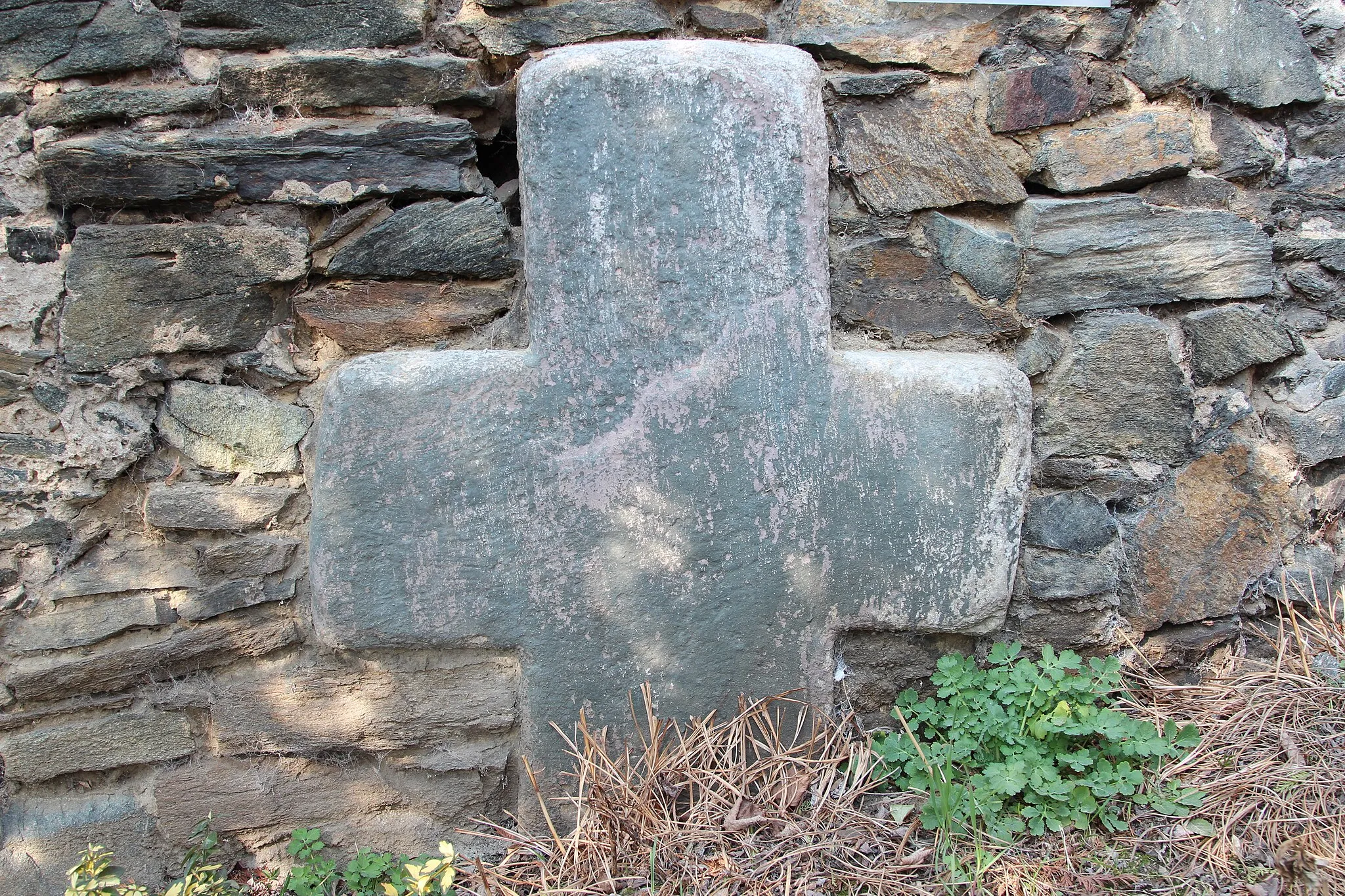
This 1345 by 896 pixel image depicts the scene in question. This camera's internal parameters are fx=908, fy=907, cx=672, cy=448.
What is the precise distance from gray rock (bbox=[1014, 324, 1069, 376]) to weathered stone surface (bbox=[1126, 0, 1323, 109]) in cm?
47

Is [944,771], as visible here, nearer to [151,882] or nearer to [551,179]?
[551,179]

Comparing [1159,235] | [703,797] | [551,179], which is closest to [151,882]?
[703,797]

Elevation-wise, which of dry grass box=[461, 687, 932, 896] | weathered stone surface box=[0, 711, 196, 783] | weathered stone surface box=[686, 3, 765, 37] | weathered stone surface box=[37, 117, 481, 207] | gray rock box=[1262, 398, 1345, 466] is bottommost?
dry grass box=[461, 687, 932, 896]

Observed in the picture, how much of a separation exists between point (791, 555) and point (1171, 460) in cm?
77

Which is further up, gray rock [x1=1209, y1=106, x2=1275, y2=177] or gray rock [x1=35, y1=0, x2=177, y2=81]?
gray rock [x1=35, y1=0, x2=177, y2=81]

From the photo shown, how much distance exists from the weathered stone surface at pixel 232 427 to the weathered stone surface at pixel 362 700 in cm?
38

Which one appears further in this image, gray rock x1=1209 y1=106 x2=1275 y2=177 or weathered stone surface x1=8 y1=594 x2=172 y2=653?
gray rock x1=1209 y1=106 x2=1275 y2=177

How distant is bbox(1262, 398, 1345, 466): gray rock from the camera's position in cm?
173

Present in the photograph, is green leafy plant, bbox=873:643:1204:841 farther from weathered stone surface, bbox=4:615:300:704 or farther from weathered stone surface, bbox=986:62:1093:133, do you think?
weathered stone surface, bbox=4:615:300:704

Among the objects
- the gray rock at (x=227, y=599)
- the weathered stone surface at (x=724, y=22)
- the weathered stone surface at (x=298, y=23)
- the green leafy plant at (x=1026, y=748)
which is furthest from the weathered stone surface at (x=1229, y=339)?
the gray rock at (x=227, y=599)


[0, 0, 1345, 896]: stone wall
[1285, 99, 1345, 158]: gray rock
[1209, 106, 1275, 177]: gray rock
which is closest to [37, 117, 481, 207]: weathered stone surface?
[0, 0, 1345, 896]: stone wall

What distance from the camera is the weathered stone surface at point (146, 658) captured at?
59.7 inches

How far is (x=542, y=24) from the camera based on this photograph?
1.58 m

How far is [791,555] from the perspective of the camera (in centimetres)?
156
